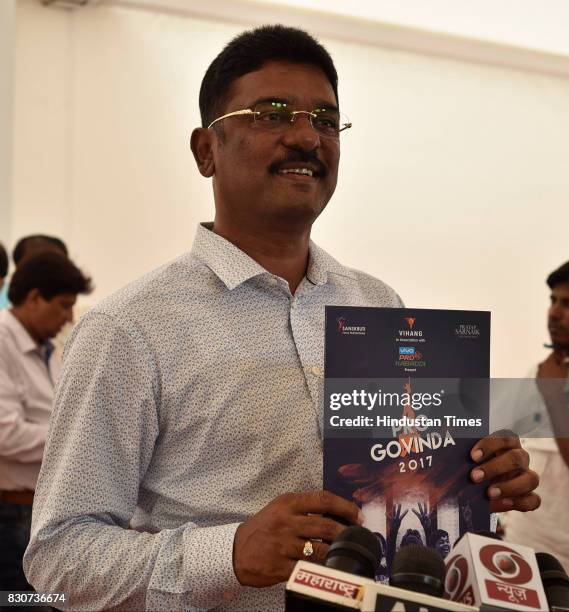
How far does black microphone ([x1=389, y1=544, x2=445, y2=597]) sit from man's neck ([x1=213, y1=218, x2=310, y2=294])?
66 centimetres

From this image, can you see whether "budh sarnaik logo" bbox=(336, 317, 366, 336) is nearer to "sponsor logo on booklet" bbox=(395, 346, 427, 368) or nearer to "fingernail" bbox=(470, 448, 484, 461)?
"sponsor logo on booklet" bbox=(395, 346, 427, 368)

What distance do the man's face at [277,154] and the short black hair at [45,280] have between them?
5.90 ft

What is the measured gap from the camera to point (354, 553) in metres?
0.85

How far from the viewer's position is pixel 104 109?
4215 millimetres

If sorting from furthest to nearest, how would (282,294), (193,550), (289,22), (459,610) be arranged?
(289,22) < (282,294) < (193,550) < (459,610)

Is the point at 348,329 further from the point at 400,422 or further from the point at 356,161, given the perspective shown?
the point at 356,161

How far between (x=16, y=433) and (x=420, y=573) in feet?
7.31

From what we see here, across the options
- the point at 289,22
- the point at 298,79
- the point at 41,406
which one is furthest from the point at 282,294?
the point at 289,22

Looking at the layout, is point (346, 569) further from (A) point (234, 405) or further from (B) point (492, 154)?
(B) point (492, 154)

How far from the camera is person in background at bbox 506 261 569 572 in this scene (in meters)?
1.83

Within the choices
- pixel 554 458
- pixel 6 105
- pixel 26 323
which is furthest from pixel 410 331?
pixel 6 105

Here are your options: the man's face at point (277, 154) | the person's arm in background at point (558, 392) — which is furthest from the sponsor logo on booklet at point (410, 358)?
the person's arm in background at point (558, 392)

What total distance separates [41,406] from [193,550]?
6.34 feet

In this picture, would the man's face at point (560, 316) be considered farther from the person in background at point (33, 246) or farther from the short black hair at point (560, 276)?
the person in background at point (33, 246)
